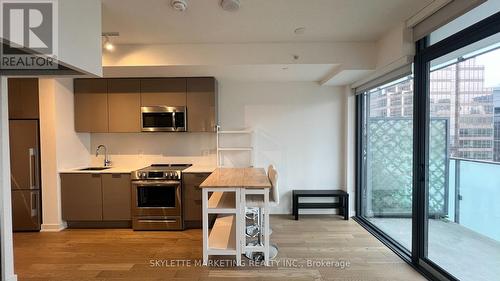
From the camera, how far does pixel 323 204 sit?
4395 millimetres

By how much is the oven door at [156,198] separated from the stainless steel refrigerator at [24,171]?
1389 mm

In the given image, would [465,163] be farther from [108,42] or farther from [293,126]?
[108,42]

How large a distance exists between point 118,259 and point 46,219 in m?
1.70

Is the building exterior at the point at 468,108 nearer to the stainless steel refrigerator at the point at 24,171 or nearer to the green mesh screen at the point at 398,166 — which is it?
the green mesh screen at the point at 398,166

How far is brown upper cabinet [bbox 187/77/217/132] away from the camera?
13.3 ft

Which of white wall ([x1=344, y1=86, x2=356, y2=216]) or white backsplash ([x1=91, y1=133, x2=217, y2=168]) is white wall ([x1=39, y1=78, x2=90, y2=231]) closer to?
white backsplash ([x1=91, y1=133, x2=217, y2=168])

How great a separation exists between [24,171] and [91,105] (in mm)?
1273

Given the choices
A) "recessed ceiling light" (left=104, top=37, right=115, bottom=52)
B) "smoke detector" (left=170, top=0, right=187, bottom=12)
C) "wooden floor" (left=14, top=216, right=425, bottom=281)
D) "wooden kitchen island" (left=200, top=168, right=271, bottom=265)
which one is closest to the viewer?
"smoke detector" (left=170, top=0, right=187, bottom=12)

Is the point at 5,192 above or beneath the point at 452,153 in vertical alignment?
beneath

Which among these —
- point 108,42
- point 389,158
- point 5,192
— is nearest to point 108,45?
point 108,42

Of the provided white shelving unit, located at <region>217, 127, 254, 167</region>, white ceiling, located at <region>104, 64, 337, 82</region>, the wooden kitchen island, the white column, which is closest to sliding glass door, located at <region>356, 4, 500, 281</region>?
white ceiling, located at <region>104, 64, 337, 82</region>

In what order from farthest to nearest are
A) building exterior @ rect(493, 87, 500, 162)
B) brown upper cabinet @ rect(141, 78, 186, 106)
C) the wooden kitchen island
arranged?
1. brown upper cabinet @ rect(141, 78, 186, 106)
2. the wooden kitchen island
3. building exterior @ rect(493, 87, 500, 162)

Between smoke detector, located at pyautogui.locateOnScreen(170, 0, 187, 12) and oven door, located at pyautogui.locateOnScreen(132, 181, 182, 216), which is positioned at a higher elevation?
smoke detector, located at pyautogui.locateOnScreen(170, 0, 187, 12)

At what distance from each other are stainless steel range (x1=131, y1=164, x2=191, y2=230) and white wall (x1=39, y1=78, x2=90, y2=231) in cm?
110
